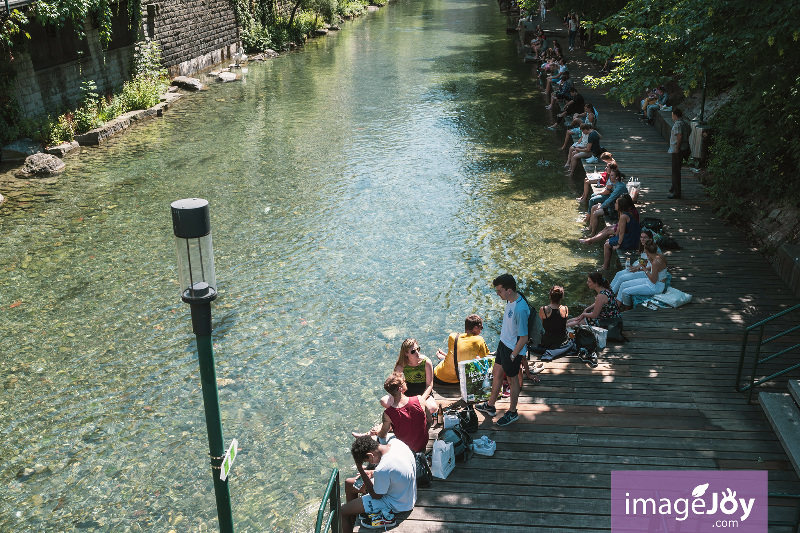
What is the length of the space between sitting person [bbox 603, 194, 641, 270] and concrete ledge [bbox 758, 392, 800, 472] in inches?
190

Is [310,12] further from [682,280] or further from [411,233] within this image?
[682,280]

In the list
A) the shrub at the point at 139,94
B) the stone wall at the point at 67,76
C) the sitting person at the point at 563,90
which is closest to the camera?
the stone wall at the point at 67,76

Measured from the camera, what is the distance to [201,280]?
15.5 ft

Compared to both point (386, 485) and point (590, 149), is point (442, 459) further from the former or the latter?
point (590, 149)

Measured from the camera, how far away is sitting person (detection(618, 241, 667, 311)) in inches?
406

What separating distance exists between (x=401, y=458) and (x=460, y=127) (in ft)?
57.0

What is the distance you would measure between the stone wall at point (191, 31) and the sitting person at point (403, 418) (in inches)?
911

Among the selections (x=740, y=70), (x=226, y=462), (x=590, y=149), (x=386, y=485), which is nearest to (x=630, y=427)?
(x=386, y=485)

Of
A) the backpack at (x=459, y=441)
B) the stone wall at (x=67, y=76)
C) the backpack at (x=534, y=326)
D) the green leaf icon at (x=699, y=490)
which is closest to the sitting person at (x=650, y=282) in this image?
the backpack at (x=534, y=326)

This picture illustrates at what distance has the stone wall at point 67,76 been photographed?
19141 mm

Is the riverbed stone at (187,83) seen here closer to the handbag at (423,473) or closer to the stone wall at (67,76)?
the stone wall at (67,76)

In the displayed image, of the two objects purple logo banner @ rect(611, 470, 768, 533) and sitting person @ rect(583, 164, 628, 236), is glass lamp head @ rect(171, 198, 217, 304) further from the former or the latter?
sitting person @ rect(583, 164, 628, 236)

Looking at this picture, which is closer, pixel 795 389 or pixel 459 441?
pixel 459 441

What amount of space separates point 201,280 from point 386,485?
2.73 metres
